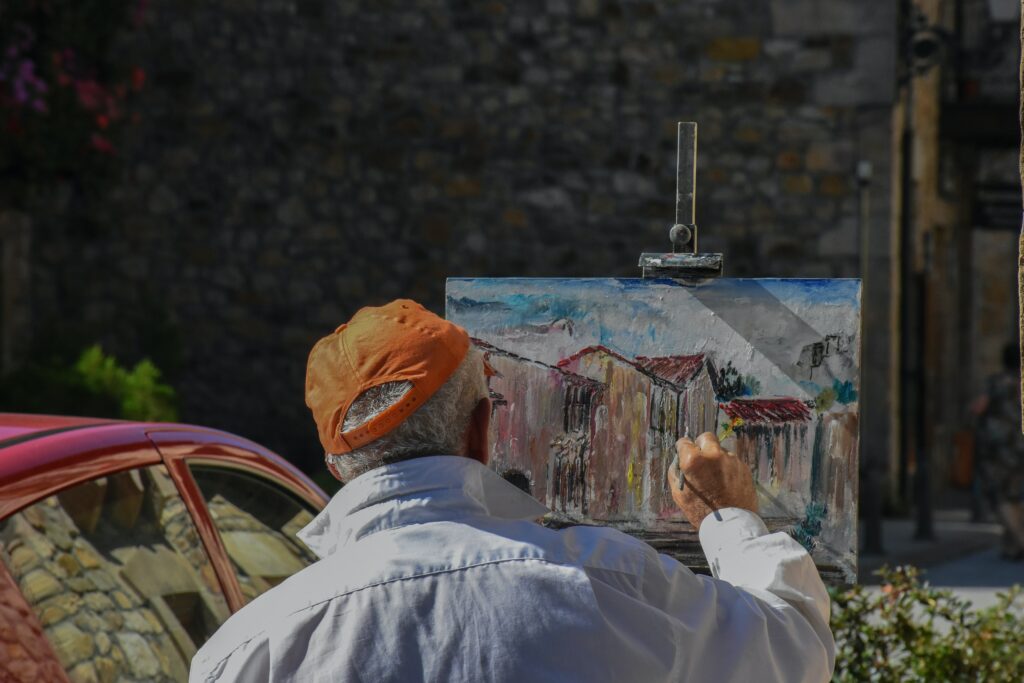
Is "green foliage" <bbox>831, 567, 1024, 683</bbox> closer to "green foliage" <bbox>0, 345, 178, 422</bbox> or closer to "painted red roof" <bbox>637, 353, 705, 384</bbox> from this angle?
"painted red roof" <bbox>637, 353, 705, 384</bbox>

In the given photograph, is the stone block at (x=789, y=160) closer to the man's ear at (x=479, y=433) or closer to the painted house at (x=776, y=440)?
the painted house at (x=776, y=440)

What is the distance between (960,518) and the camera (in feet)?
50.9

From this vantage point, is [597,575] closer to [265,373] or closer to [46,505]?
[46,505]

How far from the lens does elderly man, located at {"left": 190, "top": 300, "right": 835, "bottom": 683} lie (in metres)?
Result: 1.74

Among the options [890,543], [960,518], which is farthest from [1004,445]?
[960,518]

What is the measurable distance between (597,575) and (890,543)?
35.1ft

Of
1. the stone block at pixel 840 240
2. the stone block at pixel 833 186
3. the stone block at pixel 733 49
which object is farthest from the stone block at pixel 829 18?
the stone block at pixel 840 240

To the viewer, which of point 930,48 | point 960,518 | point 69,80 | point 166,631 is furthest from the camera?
point 960,518

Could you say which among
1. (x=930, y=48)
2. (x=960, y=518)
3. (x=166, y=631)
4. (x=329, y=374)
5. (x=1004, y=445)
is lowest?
(x=960, y=518)

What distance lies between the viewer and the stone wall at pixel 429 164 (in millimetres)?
13148

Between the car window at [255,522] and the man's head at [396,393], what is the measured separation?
4.51 feet

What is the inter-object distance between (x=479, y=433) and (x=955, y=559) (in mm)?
10668

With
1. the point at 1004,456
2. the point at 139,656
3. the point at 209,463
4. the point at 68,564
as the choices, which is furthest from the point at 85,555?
the point at 1004,456

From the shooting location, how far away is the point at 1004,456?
12500mm
